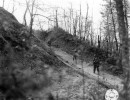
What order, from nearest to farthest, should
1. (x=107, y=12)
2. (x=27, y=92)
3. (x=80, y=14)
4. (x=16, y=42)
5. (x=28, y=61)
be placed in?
(x=27, y=92), (x=28, y=61), (x=16, y=42), (x=107, y=12), (x=80, y=14)

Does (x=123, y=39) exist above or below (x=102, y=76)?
above

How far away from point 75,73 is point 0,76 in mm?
14053

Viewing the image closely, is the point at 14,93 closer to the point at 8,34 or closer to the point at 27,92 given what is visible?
the point at 27,92

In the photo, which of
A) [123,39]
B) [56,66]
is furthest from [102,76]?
[123,39]

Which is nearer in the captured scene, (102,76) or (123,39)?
(123,39)

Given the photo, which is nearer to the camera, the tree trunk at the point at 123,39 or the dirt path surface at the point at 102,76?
the tree trunk at the point at 123,39

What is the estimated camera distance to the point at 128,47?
16.0 feet

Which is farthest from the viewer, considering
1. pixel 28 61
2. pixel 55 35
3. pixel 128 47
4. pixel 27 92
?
pixel 55 35

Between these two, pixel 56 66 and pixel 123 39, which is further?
pixel 56 66

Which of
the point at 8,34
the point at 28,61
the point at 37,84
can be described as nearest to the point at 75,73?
the point at 28,61

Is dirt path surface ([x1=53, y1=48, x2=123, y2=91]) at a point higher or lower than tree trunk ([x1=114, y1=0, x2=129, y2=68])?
lower

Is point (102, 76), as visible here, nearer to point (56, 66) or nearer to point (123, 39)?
point (56, 66)

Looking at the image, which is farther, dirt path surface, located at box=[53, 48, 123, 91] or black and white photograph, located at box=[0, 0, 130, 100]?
dirt path surface, located at box=[53, 48, 123, 91]

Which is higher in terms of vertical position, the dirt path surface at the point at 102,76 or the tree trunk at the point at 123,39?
the tree trunk at the point at 123,39
